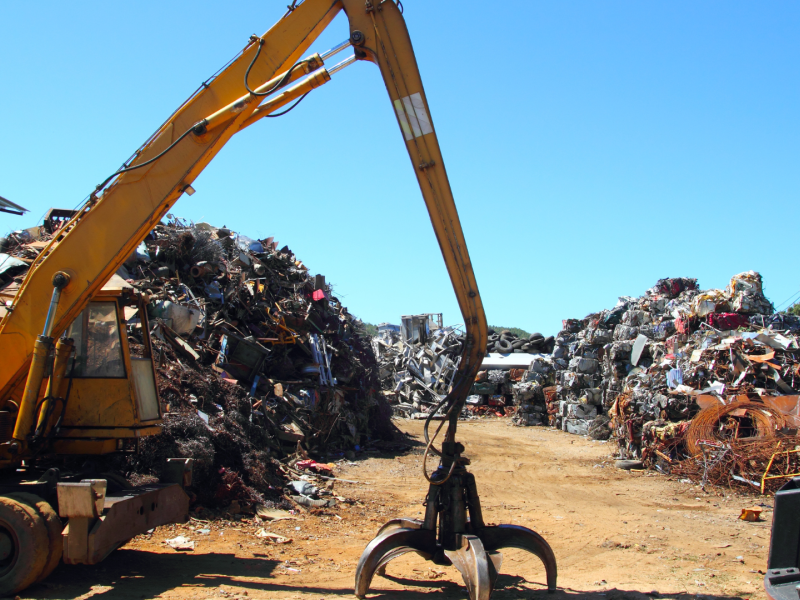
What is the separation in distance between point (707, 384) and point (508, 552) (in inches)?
293

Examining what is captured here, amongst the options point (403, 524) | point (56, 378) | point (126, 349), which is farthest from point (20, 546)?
point (403, 524)

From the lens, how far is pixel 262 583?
5.45 meters

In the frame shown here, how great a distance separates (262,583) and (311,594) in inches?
22.4

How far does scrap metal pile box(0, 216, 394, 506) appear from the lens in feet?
28.8

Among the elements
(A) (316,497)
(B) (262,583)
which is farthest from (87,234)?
(A) (316,497)

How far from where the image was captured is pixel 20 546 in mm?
4801

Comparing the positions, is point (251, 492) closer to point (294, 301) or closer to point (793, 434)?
point (294, 301)

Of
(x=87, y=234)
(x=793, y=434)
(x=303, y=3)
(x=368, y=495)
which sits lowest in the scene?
(x=368, y=495)

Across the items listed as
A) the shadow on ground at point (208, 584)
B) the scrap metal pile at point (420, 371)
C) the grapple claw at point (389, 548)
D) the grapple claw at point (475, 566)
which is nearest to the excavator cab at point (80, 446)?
the shadow on ground at point (208, 584)

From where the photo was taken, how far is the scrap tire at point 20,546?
4.78 meters

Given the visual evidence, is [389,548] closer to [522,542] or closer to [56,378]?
[522,542]

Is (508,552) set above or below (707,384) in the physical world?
below

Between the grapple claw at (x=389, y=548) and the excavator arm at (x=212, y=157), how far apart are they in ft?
3.45

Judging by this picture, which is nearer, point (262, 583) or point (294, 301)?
point (262, 583)
